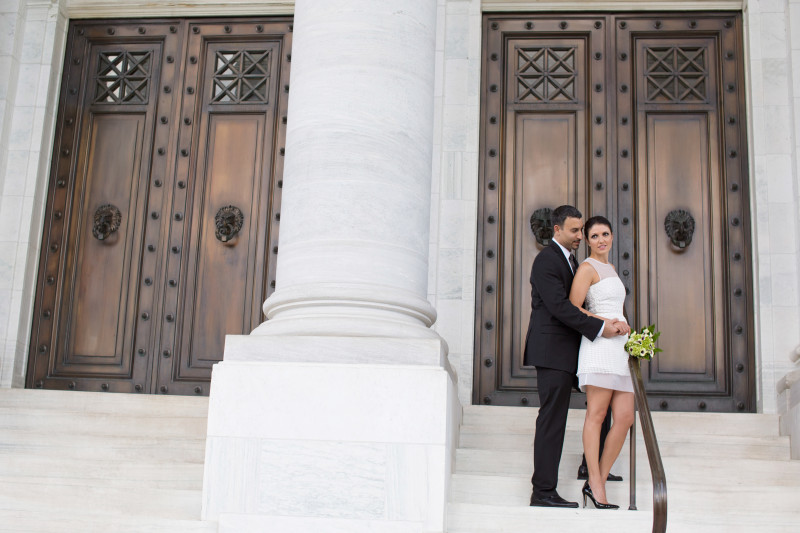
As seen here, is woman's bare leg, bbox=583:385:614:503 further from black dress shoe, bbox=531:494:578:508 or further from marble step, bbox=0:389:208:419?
marble step, bbox=0:389:208:419

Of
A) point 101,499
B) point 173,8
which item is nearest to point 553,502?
point 101,499

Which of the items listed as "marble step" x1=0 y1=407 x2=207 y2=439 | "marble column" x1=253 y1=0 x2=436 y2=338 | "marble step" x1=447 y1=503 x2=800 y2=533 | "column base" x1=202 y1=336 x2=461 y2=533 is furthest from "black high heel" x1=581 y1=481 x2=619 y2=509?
"marble step" x1=0 y1=407 x2=207 y2=439

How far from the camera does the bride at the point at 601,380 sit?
5750 millimetres

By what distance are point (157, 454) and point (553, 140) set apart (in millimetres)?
4534

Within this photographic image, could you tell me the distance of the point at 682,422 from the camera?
24.5 ft

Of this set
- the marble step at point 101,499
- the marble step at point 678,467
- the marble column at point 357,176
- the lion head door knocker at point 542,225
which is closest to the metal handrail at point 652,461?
the marble step at point 678,467

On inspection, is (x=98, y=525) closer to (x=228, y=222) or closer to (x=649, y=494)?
(x=649, y=494)

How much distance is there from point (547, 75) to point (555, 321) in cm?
390

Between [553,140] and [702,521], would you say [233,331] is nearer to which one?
[553,140]

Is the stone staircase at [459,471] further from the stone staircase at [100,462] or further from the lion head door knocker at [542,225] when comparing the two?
the lion head door knocker at [542,225]

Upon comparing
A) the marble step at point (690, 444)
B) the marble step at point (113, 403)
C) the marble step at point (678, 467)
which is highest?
the marble step at point (113, 403)

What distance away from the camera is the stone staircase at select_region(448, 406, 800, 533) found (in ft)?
17.6

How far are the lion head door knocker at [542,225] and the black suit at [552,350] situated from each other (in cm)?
272

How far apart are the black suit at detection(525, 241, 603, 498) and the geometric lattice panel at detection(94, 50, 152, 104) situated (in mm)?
5244
